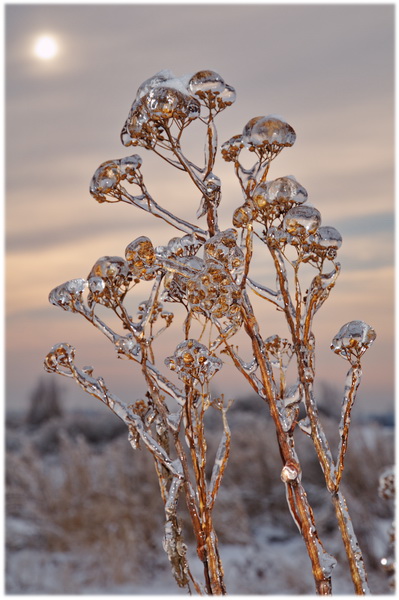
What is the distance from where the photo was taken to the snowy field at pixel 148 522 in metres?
2.57

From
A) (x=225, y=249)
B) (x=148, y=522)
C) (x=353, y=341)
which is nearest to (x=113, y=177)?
(x=225, y=249)

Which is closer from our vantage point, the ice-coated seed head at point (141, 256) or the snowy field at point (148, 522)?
the ice-coated seed head at point (141, 256)

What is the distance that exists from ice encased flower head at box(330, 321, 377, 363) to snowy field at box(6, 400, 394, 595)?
201 cm

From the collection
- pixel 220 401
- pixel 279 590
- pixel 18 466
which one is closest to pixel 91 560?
pixel 18 466

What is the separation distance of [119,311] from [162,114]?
0.16 metres

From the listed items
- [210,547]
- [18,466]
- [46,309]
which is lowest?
[18,466]

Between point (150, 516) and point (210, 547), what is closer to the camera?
point (210, 547)

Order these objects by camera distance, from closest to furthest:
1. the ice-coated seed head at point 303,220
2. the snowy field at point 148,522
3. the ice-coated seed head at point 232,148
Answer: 1. the ice-coated seed head at point 303,220
2. the ice-coated seed head at point 232,148
3. the snowy field at point 148,522

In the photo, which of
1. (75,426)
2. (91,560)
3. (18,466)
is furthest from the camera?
(75,426)

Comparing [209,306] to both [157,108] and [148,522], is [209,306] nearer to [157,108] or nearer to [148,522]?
[157,108]

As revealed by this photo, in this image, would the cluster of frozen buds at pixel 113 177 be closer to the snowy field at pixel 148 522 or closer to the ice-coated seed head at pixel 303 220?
the ice-coated seed head at pixel 303 220

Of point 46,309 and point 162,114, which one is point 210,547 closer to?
point 162,114

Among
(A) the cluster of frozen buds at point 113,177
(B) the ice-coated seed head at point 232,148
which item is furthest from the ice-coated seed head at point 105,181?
(B) the ice-coated seed head at point 232,148

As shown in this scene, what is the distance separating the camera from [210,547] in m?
0.55
